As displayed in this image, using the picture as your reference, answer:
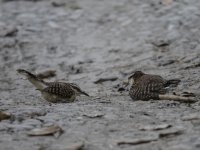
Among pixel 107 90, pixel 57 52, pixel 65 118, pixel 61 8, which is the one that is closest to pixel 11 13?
pixel 61 8

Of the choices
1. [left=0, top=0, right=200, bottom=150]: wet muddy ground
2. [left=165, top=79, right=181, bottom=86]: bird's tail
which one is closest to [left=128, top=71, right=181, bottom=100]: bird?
[left=165, top=79, right=181, bottom=86]: bird's tail

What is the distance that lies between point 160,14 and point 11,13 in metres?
3.72

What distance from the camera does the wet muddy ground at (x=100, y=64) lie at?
17.7 feet

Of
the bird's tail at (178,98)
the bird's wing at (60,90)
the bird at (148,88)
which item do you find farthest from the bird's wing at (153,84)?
the bird's wing at (60,90)

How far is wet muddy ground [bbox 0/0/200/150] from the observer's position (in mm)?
5395

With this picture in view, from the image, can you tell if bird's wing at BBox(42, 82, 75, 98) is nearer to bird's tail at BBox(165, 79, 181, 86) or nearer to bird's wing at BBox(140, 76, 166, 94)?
bird's wing at BBox(140, 76, 166, 94)

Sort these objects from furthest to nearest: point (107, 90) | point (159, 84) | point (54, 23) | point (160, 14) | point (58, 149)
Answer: point (54, 23)
point (160, 14)
point (107, 90)
point (159, 84)
point (58, 149)

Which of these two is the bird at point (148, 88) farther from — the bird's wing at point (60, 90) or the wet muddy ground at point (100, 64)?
the bird's wing at point (60, 90)

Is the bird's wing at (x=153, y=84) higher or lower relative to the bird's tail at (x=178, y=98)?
higher

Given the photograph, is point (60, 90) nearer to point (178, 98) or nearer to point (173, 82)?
point (178, 98)

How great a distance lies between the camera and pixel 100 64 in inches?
403

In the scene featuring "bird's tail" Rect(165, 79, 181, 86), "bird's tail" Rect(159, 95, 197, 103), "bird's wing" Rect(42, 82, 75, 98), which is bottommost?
"bird's tail" Rect(159, 95, 197, 103)

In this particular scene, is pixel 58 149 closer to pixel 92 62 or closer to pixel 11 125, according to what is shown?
pixel 11 125

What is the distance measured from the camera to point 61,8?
47.3ft
